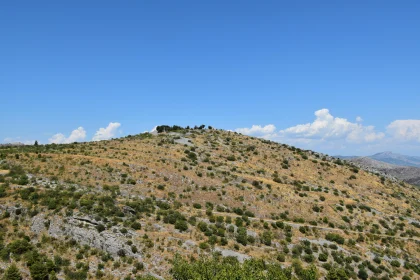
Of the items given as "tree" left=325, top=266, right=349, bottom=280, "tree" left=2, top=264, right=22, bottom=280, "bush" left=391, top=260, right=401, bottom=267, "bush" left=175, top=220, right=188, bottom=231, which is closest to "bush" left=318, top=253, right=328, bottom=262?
"tree" left=325, top=266, right=349, bottom=280

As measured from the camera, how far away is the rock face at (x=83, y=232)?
3300cm

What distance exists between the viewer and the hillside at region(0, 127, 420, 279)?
102 ft

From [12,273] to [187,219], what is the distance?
2156 cm

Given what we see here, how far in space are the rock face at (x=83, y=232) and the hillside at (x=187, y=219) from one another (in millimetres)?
115

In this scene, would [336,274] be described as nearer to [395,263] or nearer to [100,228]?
[395,263]

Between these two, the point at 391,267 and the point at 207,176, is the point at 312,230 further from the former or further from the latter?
the point at 207,176

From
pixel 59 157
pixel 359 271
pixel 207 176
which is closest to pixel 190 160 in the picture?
pixel 207 176

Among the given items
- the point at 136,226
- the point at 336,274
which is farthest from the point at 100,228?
the point at 336,274

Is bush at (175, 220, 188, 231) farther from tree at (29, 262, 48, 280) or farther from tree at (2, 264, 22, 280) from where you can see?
tree at (2, 264, 22, 280)

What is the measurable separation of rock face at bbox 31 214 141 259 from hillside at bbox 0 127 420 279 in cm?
11

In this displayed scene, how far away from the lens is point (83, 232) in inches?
1340

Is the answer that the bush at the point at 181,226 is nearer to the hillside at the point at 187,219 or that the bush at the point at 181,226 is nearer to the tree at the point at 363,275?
the hillside at the point at 187,219

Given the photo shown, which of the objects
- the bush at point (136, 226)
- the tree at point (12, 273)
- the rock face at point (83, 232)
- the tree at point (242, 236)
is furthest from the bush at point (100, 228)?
the tree at point (242, 236)

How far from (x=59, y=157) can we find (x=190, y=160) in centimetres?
2772
